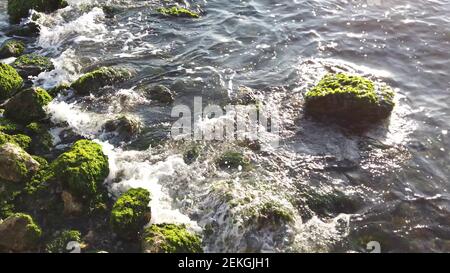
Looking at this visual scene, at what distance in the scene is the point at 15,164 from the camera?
382 inches

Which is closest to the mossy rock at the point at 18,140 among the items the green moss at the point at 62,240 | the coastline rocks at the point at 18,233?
the coastline rocks at the point at 18,233

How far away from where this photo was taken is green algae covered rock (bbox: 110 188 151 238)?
29.0ft

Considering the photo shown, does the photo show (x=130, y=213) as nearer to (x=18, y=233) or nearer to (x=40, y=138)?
(x=18, y=233)

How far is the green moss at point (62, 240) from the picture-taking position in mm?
8609

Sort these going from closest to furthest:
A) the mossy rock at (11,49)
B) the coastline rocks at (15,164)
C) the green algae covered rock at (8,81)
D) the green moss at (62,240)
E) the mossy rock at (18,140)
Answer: the green moss at (62,240) → the coastline rocks at (15,164) → the mossy rock at (18,140) → the green algae covered rock at (8,81) → the mossy rock at (11,49)

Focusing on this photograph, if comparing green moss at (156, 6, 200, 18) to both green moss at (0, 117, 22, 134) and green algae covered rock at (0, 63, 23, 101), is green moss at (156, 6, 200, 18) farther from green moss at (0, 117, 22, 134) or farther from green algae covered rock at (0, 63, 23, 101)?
green moss at (0, 117, 22, 134)

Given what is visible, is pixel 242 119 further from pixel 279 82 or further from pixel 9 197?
pixel 9 197

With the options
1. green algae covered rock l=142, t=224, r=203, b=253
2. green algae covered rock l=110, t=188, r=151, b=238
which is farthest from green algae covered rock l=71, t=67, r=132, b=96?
green algae covered rock l=142, t=224, r=203, b=253

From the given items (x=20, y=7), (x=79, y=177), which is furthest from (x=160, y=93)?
(x=20, y=7)

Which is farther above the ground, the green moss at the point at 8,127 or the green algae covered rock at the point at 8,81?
the green algae covered rock at the point at 8,81

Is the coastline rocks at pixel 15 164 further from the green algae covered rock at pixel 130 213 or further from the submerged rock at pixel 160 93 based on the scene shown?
the submerged rock at pixel 160 93

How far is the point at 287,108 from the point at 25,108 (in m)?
7.05

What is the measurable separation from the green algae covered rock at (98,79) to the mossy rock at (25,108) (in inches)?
59.0
